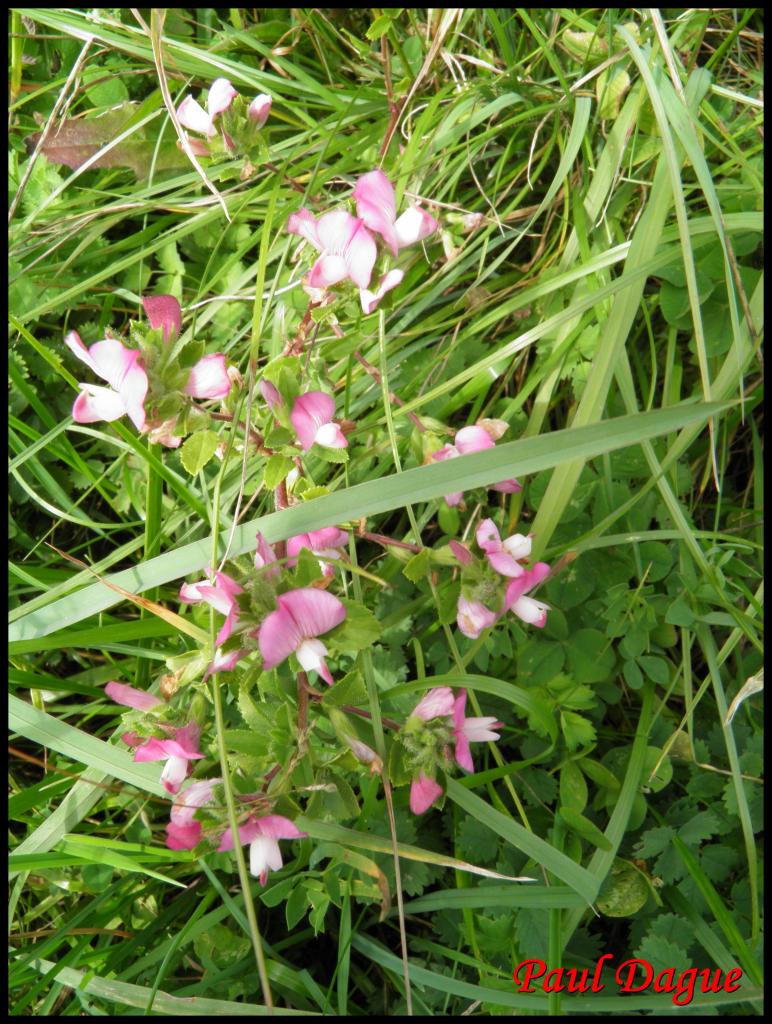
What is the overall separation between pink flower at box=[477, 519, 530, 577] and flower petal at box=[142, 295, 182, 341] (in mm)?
486

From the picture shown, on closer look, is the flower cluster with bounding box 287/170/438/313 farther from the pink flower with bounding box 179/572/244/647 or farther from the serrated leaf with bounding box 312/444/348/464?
the pink flower with bounding box 179/572/244/647

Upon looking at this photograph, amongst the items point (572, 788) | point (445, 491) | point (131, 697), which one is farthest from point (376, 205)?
point (572, 788)

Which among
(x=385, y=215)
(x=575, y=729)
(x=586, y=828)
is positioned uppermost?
(x=385, y=215)

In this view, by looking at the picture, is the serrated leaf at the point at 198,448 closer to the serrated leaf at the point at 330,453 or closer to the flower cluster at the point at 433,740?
the serrated leaf at the point at 330,453

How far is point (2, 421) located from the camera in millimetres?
1476

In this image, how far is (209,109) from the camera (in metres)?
1.23

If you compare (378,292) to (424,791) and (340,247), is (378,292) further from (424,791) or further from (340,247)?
(424,791)

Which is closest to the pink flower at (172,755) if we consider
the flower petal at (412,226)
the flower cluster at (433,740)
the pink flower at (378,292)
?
the flower cluster at (433,740)

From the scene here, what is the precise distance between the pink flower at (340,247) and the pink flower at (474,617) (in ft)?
1.53

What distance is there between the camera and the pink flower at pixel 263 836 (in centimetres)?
103

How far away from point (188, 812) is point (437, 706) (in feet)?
1.17

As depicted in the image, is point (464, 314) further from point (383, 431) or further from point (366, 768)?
point (366, 768)

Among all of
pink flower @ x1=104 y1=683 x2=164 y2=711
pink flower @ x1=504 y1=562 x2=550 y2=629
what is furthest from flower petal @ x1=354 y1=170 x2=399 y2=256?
pink flower @ x1=104 y1=683 x2=164 y2=711

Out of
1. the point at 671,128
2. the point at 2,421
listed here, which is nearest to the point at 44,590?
the point at 2,421
